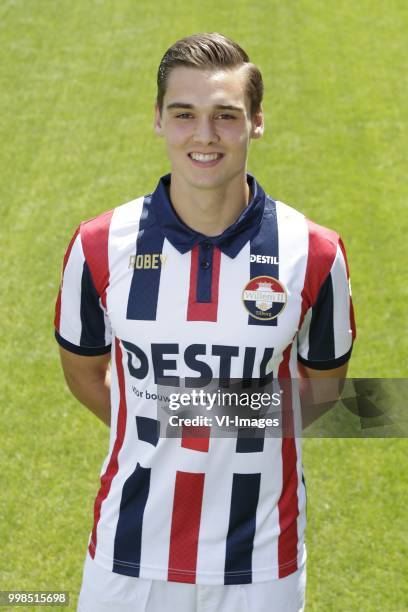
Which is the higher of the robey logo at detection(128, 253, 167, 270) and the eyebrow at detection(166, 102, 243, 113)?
the eyebrow at detection(166, 102, 243, 113)

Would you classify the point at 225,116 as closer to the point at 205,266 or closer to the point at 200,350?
the point at 205,266

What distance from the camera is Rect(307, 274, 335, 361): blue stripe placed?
266 centimetres

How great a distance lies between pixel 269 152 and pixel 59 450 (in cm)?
Answer: 408

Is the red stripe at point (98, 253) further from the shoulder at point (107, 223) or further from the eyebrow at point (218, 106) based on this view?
the eyebrow at point (218, 106)

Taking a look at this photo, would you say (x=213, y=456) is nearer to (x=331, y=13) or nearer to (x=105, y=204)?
(x=105, y=204)

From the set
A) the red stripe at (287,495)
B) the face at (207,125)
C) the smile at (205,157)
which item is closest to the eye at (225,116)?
the face at (207,125)

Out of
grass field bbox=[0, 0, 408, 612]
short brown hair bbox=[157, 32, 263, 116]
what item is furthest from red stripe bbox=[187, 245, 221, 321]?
grass field bbox=[0, 0, 408, 612]

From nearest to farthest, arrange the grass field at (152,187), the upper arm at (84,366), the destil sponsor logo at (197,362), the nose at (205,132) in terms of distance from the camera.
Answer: the nose at (205,132) → the destil sponsor logo at (197,362) → the upper arm at (84,366) → the grass field at (152,187)

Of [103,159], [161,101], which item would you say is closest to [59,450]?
[161,101]

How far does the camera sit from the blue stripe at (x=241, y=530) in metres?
2.66

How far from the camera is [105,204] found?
7.23 m

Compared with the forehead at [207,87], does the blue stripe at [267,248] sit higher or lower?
lower

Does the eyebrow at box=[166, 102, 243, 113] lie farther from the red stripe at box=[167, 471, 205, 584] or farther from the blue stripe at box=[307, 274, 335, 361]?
the red stripe at box=[167, 471, 205, 584]

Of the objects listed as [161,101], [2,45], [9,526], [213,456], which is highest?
[2,45]
